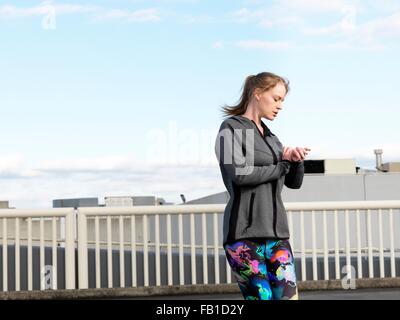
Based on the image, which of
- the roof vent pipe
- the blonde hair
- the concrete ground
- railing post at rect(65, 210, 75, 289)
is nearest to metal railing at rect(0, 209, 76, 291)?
railing post at rect(65, 210, 75, 289)

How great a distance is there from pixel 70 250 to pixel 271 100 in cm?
579

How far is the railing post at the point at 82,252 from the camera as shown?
8.89 meters

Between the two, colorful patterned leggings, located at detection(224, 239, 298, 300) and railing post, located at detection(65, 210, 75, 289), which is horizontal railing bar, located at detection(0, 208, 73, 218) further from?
colorful patterned leggings, located at detection(224, 239, 298, 300)

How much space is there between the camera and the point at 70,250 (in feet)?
29.0

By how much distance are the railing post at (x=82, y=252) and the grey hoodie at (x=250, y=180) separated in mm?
5625

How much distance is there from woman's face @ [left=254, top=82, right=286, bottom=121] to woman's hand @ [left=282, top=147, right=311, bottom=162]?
171mm

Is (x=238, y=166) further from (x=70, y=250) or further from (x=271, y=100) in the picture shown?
(x=70, y=250)

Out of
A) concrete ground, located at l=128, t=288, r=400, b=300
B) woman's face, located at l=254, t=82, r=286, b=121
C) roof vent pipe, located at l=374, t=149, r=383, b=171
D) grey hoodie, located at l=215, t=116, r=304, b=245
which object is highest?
roof vent pipe, located at l=374, t=149, r=383, b=171

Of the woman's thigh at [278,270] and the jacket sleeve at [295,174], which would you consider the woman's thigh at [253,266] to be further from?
the jacket sleeve at [295,174]

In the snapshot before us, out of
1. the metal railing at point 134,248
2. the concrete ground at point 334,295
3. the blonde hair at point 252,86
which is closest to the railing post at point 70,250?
the metal railing at point 134,248

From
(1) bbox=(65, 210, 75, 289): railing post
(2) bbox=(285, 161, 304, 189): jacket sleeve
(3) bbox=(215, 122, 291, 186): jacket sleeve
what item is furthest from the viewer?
(1) bbox=(65, 210, 75, 289): railing post

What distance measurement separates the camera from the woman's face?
11.5 feet

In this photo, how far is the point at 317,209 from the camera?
30.7ft
